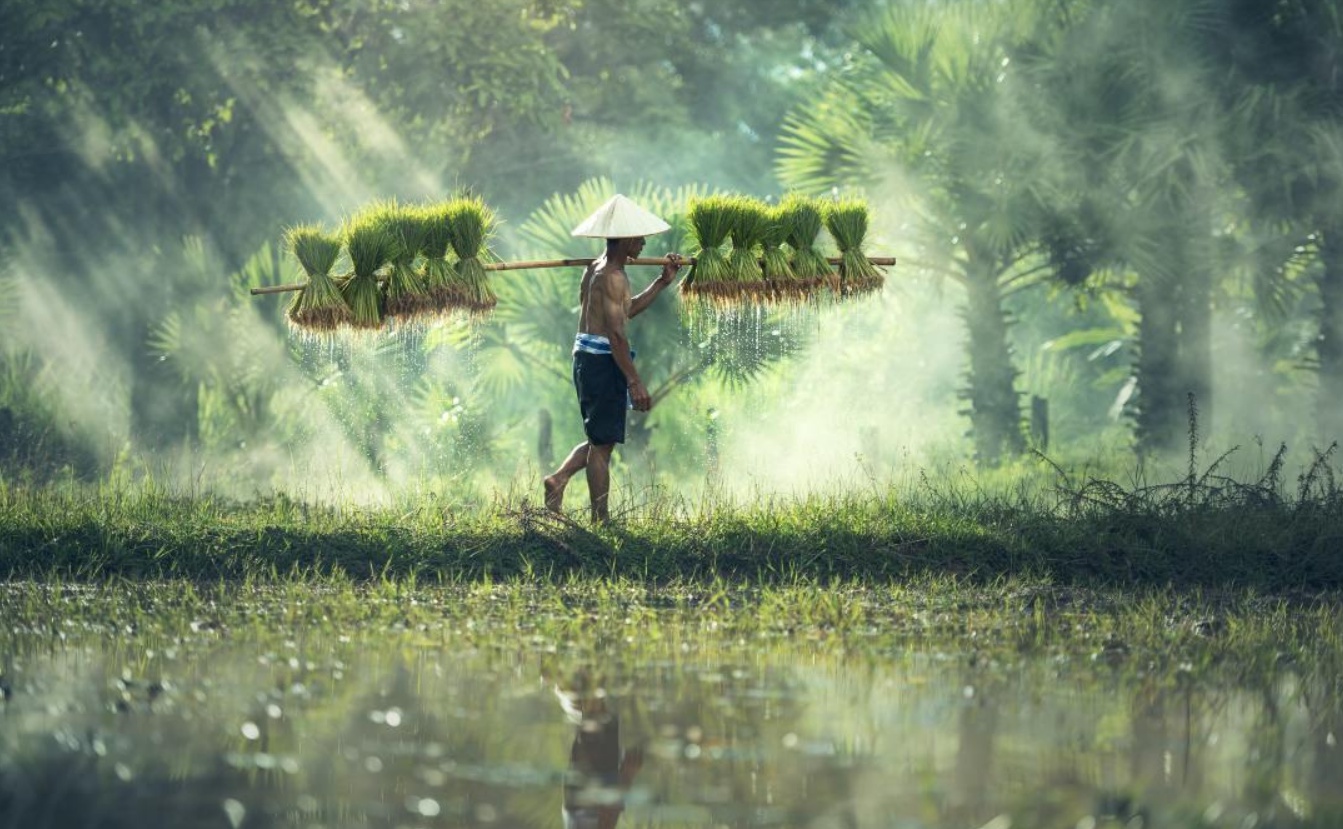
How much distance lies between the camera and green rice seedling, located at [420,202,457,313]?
1111 cm

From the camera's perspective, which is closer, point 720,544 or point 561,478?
point 720,544

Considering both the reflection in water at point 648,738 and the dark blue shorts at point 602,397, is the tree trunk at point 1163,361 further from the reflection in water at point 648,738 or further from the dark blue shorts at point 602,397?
the reflection in water at point 648,738

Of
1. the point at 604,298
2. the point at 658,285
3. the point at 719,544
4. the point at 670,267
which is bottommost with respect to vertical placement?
the point at 719,544

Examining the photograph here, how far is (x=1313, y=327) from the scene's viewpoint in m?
27.6

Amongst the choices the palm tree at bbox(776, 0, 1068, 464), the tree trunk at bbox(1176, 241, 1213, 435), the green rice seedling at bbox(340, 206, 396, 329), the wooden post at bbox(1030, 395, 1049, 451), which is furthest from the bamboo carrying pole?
the wooden post at bbox(1030, 395, 1049, 451)

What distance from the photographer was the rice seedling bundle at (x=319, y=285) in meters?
11.2

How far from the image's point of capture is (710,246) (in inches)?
444

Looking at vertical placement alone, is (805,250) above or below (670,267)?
above

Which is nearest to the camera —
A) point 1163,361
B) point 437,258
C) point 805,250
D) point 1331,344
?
point 437,258

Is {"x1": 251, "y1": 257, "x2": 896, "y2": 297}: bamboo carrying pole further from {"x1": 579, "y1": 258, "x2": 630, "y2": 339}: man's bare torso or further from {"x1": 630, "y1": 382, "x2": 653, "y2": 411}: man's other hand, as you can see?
{"x1": 630, "y1": 382, "x2": 653, "y2": 411}: man's other hand

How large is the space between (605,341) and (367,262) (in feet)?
5.00

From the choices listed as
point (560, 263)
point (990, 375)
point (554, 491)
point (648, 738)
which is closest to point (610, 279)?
point (560, 263)

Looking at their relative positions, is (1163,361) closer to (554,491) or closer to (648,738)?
(554,491)

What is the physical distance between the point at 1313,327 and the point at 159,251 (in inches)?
636
